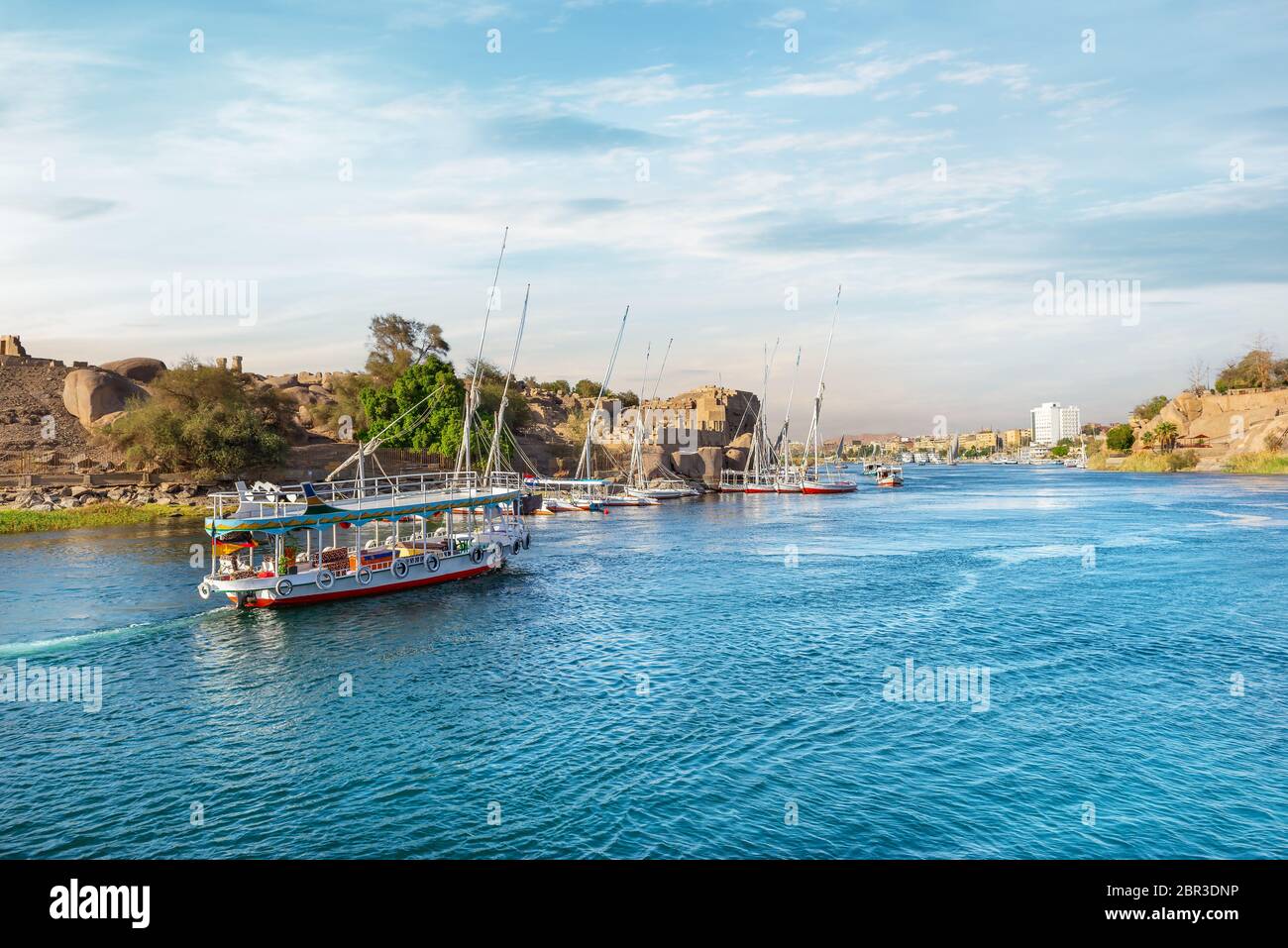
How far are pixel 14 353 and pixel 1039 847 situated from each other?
149 m

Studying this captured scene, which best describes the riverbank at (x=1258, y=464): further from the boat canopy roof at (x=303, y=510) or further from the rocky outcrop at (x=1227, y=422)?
the boat canopy roof at (x=303, y=510)

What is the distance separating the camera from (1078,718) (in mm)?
23781

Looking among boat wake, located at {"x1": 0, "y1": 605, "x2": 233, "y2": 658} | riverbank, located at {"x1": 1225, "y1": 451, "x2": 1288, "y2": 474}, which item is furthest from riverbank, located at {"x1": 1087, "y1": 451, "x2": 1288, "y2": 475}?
boat wake, located at {"x1": 0, "y1": 605, "x2": 233, "y2": 658}

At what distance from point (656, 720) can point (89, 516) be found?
67484 millimetres

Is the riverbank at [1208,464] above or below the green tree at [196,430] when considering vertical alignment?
below

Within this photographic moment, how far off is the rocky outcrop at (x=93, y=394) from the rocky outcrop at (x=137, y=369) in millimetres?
15674

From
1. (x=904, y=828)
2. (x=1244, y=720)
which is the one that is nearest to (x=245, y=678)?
(x=904, y=828)

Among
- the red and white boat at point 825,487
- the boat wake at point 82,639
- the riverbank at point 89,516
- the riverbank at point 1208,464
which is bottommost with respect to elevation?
the boat wake at point 82,639

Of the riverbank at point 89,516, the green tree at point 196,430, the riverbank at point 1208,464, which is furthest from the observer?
the riverbank at point 1208,464

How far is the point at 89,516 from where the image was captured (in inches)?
2800

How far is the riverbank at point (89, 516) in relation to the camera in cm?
6606

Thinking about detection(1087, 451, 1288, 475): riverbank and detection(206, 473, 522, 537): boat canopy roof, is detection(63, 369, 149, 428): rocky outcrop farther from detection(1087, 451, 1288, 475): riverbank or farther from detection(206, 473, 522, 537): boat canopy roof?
detection(1087, 451, 1288, 475): riverbank

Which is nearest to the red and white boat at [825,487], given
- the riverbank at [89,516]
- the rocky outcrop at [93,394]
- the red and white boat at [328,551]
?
the riverbank at [89,516]
